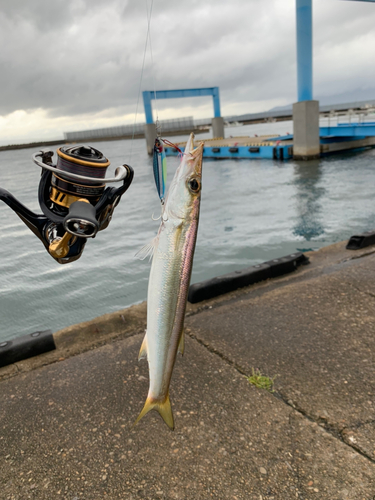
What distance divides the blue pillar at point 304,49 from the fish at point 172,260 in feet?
95.0

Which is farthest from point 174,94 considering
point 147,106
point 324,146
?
point 324,146

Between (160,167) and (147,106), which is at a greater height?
(147,106)

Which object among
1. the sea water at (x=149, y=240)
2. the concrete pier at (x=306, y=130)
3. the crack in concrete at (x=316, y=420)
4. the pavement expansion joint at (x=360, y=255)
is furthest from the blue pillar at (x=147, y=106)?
the crack in concrete at (x=316, y=420)

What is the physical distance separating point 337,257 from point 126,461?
5.34 meters

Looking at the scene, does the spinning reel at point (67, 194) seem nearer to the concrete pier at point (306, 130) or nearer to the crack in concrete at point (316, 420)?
the crack in concrete at point (316, 420)

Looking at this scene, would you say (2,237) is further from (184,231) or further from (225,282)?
(184,231)

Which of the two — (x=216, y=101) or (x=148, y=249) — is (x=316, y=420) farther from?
(x=216, y=101)

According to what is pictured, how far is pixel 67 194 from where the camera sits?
2.23 meters

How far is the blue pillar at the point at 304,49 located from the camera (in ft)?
84.3

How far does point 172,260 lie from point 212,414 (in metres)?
1.61

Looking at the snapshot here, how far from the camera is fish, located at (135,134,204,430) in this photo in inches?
79.8

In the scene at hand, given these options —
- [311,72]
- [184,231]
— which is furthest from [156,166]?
[311,72]

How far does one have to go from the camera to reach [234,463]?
2.59 m

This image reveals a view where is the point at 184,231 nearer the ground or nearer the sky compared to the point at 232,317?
nearer the sky
